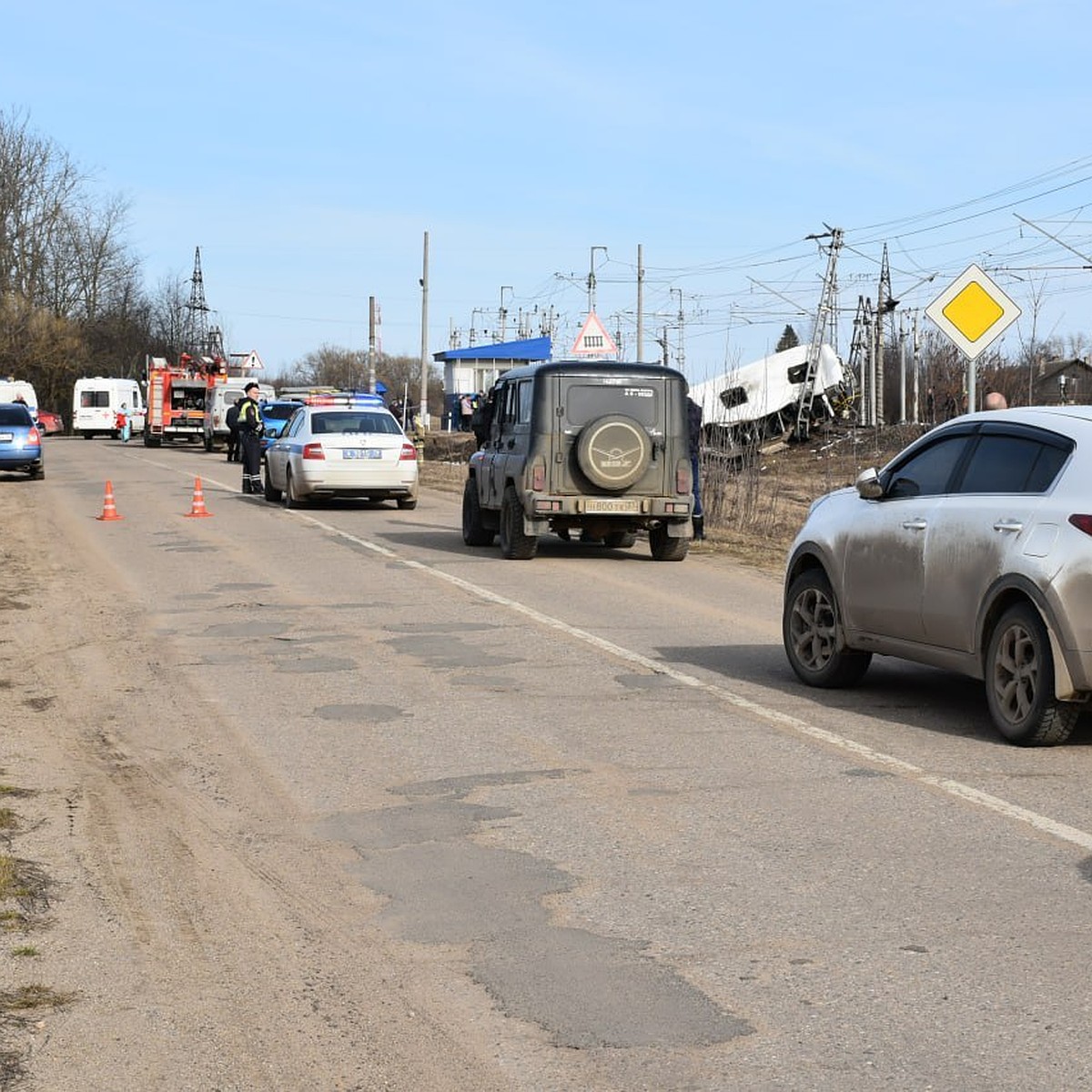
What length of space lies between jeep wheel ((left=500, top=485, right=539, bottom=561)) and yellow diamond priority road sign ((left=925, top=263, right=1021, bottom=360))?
15.0 ft

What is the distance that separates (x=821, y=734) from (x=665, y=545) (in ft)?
34.5

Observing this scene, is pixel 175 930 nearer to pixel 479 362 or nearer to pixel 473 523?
pixel 473 523

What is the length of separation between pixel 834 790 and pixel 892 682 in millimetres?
3376

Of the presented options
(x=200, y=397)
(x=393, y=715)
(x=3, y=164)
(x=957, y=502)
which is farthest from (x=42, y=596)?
(x=3, y=164)

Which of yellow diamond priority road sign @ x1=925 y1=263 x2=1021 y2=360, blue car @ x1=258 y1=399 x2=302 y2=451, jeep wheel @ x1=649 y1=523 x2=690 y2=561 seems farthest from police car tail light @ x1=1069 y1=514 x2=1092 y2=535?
blue car @ x1=258 y1=399 x2=302 y2=451

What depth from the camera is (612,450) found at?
60.4 feet

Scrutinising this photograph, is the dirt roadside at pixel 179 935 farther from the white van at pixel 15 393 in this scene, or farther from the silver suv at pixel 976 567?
the white van at pixel 15 393

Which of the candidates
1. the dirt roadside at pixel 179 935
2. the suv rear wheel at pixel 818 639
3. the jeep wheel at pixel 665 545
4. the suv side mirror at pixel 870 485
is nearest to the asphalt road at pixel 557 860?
the dirt roadside at pixel 179 935

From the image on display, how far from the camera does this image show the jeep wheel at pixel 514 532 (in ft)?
62.0

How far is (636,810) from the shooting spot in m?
7.54

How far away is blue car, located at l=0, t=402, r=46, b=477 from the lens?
119 ft

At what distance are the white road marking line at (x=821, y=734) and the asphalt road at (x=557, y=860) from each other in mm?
38

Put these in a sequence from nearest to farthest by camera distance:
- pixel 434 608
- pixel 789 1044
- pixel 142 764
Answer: pixel 789 1044
pixel 142 764
pixel 434 608

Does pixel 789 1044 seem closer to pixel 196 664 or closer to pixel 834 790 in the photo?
pixel 834 790
